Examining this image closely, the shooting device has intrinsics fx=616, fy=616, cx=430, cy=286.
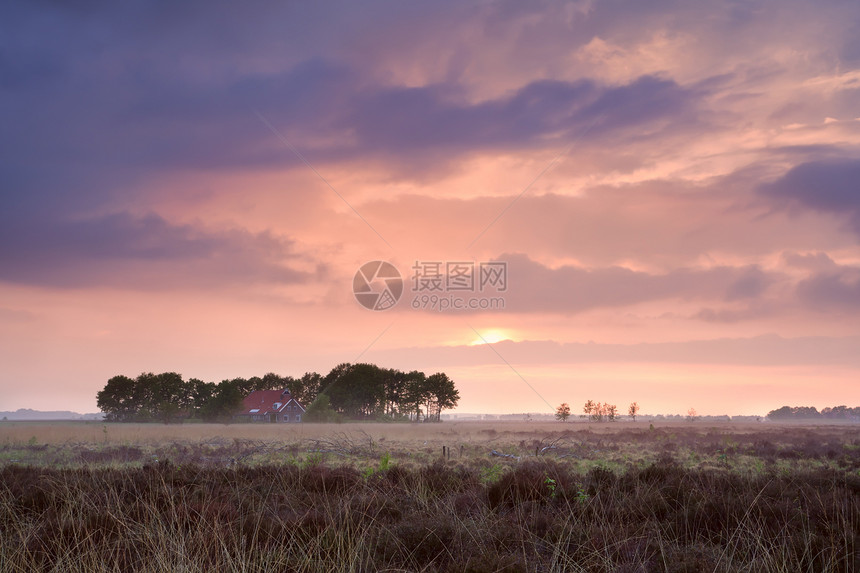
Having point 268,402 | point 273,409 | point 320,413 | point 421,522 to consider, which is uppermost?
point 421,522

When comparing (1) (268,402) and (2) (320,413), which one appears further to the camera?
(1) (268,402)

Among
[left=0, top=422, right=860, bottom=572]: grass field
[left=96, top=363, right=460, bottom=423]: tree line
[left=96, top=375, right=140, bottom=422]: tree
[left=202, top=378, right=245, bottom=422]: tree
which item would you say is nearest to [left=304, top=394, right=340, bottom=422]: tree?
[left=96, top=363, right=460, bottom=423]: tree line

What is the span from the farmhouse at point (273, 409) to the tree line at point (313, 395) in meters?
1.86

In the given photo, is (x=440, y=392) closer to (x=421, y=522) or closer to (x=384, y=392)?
(x=384, y=392)

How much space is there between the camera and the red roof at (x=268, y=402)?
95125mm

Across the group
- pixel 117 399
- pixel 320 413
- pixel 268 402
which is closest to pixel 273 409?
Result: pixel 268 402

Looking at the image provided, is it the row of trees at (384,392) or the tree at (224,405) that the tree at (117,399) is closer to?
the tree at (224,405)

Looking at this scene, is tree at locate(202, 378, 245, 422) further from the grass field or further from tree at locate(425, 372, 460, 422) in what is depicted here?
the grass field

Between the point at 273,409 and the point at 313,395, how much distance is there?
17756 millimetres

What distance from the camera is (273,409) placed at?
9494cm

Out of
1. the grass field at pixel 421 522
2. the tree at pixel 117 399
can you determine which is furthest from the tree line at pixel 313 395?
the grass field at pixel 421 522

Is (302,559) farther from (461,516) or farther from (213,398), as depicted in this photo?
(213,398)

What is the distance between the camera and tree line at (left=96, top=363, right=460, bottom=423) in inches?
3812

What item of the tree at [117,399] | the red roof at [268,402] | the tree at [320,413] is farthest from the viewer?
the tree at [117,399]
